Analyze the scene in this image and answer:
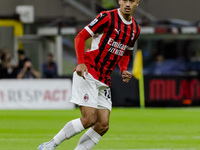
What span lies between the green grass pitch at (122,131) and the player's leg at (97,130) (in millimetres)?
1638

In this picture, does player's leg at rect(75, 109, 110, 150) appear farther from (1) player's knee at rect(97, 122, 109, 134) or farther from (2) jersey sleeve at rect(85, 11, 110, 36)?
(2) jersey sleeve at rect(85, 11, 110, 36)

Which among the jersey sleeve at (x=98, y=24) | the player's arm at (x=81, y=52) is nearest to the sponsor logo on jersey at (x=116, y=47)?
the jersey sleeve at (x=98, y=24)

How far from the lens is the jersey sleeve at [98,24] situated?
788 centimetres

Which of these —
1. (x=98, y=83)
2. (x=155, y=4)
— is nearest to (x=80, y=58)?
(x=98, y=83)

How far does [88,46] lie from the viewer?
78.8 feet

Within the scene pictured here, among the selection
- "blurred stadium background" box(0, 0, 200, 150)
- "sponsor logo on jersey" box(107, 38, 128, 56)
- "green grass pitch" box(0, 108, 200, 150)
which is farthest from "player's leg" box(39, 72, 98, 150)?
"blurred stadium background" box(0, 0, 200, 150)

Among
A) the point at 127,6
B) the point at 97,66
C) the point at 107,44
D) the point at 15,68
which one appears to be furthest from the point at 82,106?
the point at 15,68

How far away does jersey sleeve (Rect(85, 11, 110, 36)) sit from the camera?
7.88 m

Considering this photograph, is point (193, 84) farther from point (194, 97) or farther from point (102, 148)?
Answer: point (102, 148)

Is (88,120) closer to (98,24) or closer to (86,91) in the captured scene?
(86,91)

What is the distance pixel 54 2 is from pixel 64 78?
626 cm

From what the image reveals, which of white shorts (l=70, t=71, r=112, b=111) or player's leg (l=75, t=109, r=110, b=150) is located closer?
white shorts (l=70, t=71, r=112, b=111)

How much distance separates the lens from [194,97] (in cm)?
2316

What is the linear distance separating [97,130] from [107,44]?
3.47ft
